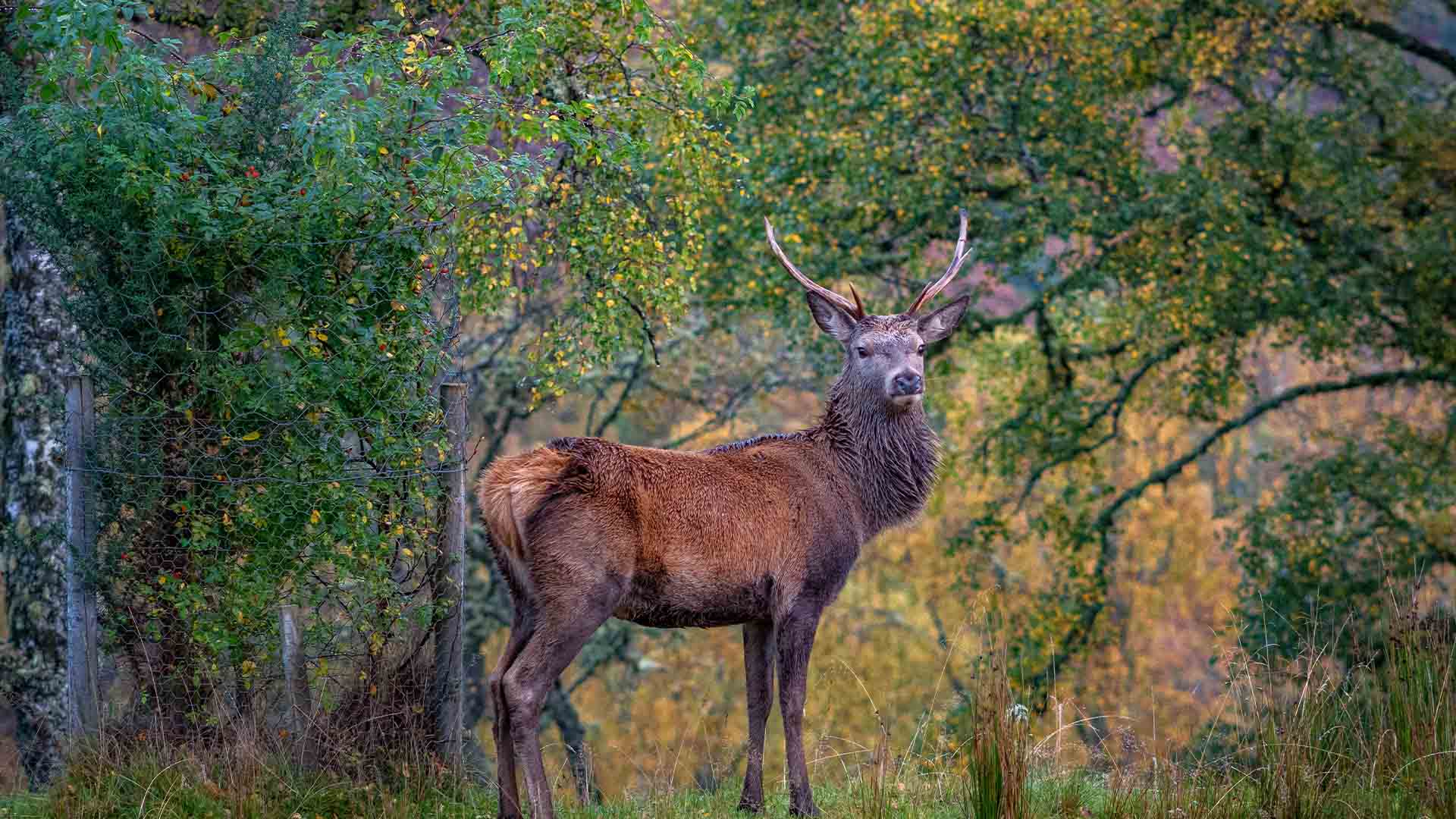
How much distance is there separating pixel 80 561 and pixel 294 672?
98 cm

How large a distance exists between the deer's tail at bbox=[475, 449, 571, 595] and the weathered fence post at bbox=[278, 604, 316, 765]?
0.89 m

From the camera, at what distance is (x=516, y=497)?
6.05 meters

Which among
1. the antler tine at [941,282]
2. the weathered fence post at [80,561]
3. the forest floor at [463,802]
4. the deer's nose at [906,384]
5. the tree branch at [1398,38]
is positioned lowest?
the forest floor at [463,802]

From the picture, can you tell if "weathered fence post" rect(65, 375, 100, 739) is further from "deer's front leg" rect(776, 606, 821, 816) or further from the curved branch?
the curved branch

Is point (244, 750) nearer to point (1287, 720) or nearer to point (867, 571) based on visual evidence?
point (1287, 720)

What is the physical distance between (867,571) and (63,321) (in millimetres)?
17898

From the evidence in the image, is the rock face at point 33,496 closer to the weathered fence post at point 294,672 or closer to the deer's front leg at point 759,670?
the weathered fence post at point 294,672


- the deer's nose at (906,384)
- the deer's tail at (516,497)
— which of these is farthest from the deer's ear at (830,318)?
the deer's tail at (516,497)

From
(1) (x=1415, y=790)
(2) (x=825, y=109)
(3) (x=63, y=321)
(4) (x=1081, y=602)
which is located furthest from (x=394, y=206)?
(4) (x=1081, y=602)

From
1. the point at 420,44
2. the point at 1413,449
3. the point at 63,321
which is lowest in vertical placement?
the point at 1413,449

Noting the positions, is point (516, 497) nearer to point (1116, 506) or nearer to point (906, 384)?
point (906, 384)

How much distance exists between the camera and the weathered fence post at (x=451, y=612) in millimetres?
6438

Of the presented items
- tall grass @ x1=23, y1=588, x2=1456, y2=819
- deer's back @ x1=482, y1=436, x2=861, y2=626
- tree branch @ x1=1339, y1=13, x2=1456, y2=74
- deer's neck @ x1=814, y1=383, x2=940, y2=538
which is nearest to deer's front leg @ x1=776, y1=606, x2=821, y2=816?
deer's back @ x1=482, y1=436, x2=861, y2=626

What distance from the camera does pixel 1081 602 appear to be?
1342cm
